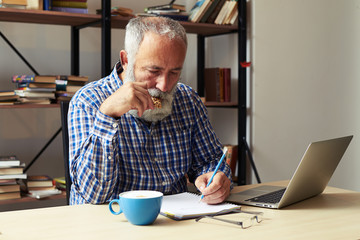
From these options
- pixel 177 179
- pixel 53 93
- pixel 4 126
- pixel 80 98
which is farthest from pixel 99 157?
pixel 4 126

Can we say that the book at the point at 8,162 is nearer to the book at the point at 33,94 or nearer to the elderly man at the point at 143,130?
the book at the point at 33,94

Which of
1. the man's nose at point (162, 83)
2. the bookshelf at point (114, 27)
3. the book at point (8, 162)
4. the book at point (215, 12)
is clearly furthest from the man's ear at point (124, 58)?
the book at point (215, 12)

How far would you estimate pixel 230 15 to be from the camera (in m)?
3.16

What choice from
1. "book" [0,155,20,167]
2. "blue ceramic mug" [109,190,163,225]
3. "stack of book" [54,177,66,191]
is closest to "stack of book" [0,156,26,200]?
"book" [0,155,20,167]

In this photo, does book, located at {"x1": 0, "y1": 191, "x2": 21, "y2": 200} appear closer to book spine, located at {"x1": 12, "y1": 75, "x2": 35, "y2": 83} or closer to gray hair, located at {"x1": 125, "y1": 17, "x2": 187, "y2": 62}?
book spine, located at {"x1": 12, "y1": 75, "x2": 35, "y2": 83}

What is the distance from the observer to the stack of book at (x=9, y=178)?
251 cm

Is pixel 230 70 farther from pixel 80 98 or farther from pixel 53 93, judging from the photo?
pixel 80 98

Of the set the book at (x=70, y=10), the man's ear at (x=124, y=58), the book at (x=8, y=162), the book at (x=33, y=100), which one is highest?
the book at (x=70, y=10)

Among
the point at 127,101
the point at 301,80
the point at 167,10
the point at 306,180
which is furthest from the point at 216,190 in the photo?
the point at 301,80

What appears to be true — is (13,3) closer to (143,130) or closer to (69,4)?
(69,4)

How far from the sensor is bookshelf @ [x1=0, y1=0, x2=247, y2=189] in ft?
8.56

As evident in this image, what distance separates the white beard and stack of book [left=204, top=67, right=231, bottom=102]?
1.65 metres

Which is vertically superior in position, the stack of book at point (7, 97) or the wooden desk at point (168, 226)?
the stack of book at point (7, 97)

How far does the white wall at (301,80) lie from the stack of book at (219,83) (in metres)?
0.18
